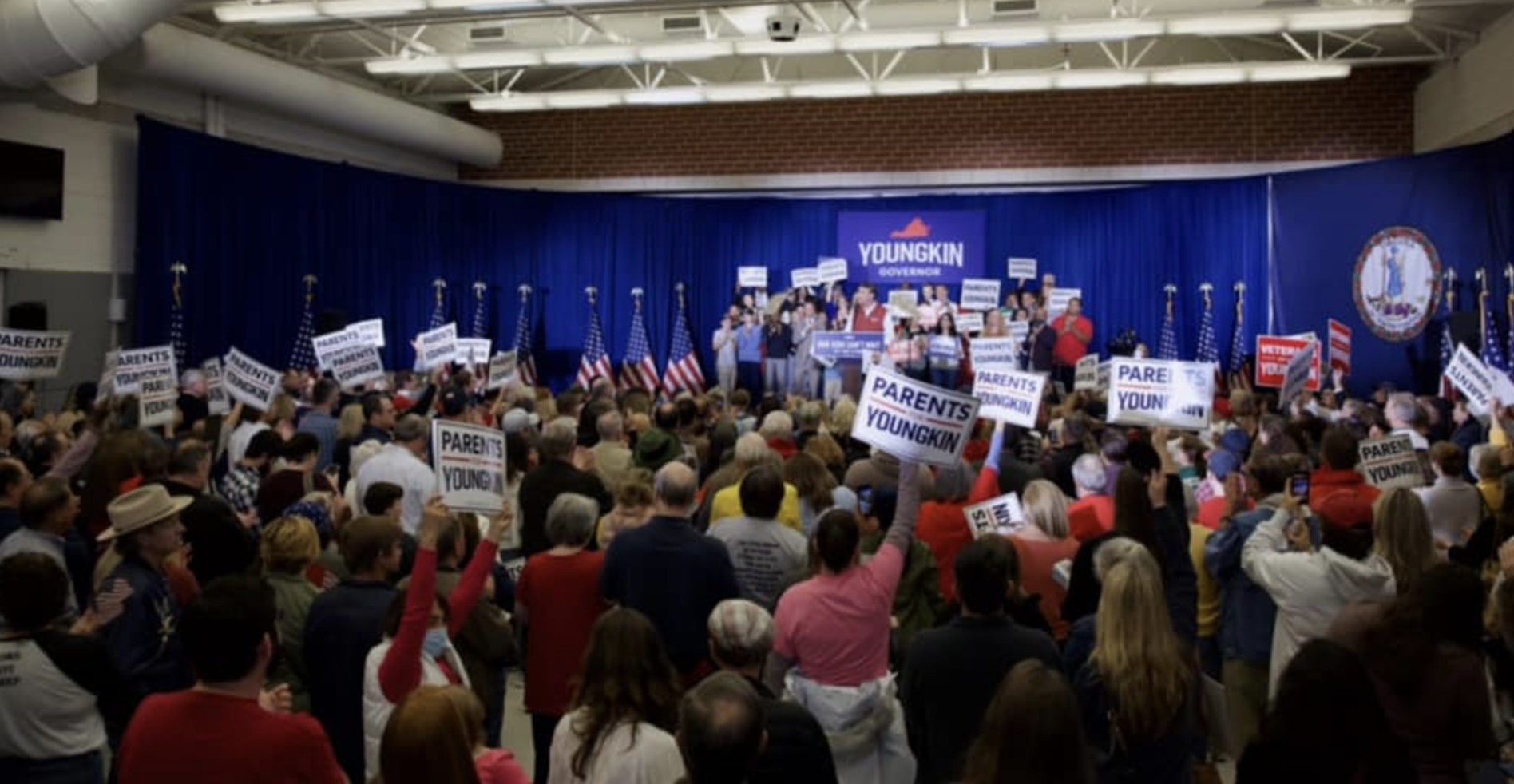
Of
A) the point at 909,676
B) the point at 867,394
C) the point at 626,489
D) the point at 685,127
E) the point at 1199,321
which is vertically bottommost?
the point at 909,676

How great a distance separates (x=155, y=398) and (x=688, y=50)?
295 inches

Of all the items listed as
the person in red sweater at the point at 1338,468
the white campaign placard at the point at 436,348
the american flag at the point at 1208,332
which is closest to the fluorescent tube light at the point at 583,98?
the white campaign placard at the point at 436,348

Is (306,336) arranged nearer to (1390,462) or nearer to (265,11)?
(265,11)

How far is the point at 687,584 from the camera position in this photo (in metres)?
4.54

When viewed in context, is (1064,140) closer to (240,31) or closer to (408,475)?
(240,31)

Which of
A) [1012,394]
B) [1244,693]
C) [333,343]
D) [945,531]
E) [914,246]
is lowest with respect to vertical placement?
[1244,693]

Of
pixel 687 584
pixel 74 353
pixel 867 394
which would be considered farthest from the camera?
pixel 74 353

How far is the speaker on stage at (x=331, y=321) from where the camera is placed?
15719mm

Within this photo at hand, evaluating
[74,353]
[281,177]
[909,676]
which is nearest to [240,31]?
[281,177]

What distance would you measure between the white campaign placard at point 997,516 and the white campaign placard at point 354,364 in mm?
6281

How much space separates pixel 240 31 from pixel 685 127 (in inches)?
266

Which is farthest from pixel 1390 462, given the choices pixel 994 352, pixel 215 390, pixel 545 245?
pixel 545 245

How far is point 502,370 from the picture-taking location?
11664mm

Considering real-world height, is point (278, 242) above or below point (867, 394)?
above
